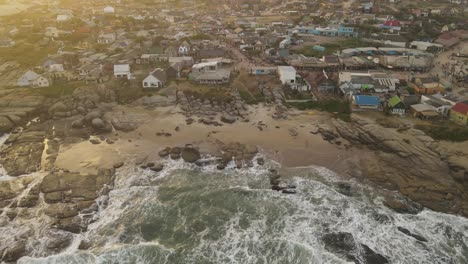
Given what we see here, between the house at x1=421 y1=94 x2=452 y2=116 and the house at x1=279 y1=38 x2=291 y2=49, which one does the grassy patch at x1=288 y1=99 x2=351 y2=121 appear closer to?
the house at x1=421 y1=94 x2=452 y2=116

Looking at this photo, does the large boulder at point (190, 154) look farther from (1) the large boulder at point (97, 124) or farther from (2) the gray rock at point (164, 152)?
(1) the large boulder at point (97, 124)

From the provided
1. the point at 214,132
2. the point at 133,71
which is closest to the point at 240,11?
the point at 133,71

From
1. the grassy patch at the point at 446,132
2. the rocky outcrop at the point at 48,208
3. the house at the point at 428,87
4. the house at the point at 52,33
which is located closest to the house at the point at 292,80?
the house at the point at 428,87

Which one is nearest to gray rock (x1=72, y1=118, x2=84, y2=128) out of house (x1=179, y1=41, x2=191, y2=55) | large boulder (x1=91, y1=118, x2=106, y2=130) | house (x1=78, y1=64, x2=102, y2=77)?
large boulder (x1=91, y1=118, x2=106, y2=130)

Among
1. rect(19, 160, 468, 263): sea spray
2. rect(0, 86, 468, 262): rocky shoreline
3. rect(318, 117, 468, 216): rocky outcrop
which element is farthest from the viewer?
rect(318, 117, 468, 216): rocky outcrop

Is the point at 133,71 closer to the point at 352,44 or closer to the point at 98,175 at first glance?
the point at 98,175

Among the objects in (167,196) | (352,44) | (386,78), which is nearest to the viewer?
(167,196)
